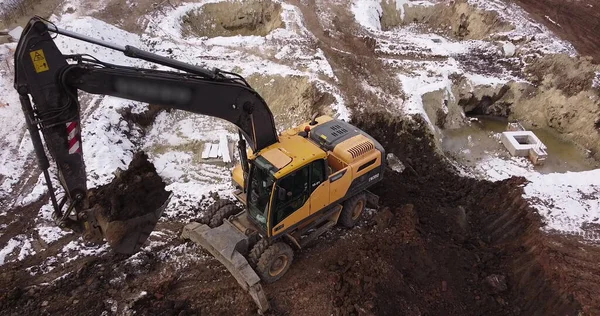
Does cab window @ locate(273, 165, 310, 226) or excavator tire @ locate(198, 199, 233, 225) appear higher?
cab window @ locate(273, 165, 310, 226)

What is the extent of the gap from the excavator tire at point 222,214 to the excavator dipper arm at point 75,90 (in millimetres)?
2660

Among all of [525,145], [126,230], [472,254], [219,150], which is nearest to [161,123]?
[219,150]

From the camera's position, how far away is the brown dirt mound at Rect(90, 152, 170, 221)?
8.58m

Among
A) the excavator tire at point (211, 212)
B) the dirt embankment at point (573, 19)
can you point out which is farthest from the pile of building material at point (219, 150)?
the dirt embankment at point (573, 19)

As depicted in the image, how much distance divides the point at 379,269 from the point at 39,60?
7333 millimetres

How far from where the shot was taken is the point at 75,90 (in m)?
6.27

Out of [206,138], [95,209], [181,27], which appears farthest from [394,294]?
[181,27]

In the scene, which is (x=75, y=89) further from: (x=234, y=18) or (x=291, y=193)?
(x=234, y=18)

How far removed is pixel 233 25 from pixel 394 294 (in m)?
16.2

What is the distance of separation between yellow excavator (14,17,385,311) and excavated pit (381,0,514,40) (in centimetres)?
1312

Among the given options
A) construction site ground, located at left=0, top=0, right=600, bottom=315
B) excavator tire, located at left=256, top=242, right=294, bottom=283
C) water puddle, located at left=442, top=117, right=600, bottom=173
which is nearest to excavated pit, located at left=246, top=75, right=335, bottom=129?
construction site ground, located at left=0, top=0, right=600, bottom=315

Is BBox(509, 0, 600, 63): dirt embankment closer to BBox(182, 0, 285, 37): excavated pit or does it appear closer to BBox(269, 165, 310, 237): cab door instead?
BBox(182, 0, 285, 37): excavated pit

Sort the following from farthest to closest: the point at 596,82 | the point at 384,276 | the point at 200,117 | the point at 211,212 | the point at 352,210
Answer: the point at 596,82 < the point at 200,117 < the point at 352,210 < the point at 211,212 < the point at 384,276

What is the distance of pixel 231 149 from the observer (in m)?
13.8
